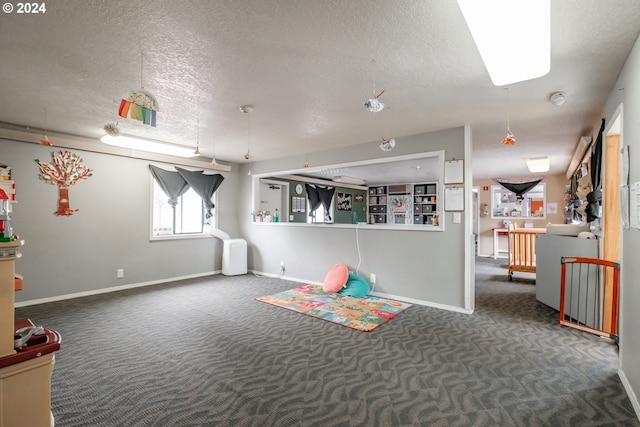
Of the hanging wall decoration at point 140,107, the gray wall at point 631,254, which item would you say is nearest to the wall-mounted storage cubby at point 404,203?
the gray wall at point 631,254

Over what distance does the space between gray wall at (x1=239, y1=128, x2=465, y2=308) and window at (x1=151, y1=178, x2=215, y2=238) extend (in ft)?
3.60

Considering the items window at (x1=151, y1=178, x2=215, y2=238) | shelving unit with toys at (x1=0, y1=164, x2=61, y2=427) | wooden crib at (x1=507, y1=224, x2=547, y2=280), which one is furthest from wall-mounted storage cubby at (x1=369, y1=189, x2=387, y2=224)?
shelving unit with toys at (x1=0, y1=164, x2=61, y2=427)

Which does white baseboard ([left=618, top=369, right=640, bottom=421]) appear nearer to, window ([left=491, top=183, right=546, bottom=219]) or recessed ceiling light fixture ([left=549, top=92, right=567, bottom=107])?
recessed ceiling light fixture ([left=549, top=92, right=567, bottom=107])

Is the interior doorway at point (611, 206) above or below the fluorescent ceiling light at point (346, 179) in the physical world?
below

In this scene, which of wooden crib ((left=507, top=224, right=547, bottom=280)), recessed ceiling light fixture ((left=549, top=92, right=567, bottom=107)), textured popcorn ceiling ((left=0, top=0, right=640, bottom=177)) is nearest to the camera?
textured popcorn ceiling ((left=0, top=0, right=640, bottom=177))

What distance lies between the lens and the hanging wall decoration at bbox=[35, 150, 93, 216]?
4152mm

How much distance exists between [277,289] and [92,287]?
2.81m

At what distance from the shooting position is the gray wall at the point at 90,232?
3992 millimetres

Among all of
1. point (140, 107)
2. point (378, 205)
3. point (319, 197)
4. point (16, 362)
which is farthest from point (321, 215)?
point (16, 362)

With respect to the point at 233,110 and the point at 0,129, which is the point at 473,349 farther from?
the point at 0,129

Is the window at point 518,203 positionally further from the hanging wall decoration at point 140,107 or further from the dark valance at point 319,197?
the hanging wall decoration at point 140,107

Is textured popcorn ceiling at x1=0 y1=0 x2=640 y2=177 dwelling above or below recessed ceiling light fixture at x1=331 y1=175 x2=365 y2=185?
above

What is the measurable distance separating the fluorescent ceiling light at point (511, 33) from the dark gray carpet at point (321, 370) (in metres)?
2.11

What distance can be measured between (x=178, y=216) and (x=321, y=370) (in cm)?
463
